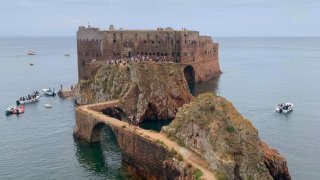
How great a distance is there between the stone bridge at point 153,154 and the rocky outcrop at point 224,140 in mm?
1298

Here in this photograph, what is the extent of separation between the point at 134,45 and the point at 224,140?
72323 mm

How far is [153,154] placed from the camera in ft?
176

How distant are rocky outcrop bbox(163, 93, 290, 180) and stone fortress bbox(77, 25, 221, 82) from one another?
5933cm

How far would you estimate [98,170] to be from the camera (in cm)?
6069

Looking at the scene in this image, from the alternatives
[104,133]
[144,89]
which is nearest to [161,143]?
[104,133]

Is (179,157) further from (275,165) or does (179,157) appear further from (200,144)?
(275,165)

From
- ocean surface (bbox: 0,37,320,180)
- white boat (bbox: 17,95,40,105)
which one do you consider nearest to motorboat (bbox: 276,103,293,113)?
ocean surface (bbox: 0,37,320,180)

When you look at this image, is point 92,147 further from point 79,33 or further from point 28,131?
point 79,33

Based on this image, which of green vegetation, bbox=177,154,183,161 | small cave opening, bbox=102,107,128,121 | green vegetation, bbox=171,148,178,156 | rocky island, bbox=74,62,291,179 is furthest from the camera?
small cave opening, bbox=102,107,128,121

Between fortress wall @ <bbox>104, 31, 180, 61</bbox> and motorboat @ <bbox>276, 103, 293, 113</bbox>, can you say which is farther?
fortress wall @ <bbox>104, 31, 180, 61</bbox>

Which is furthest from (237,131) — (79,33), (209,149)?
(79,33)

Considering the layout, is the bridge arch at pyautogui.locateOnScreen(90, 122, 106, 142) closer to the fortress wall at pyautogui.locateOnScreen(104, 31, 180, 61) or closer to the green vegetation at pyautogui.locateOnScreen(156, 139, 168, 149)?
the green vegetation at pyautogui.locateOnScreen(156, 139, 168, 149)

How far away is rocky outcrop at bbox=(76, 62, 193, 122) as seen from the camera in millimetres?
86500

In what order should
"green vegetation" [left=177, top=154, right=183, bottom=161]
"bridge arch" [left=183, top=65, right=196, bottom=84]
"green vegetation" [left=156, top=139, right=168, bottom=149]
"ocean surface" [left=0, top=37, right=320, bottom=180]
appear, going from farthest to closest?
"bridge arch" [left=183, top=65, right=196, bottom=84] < "ocean surface" [left=0, top=37, right=320, bottom=180] < "green vegetation" [left=156, top=139, right=168, bottom=149] < "green vegetation" [left=177, top=154, right=183, bottom=161]
